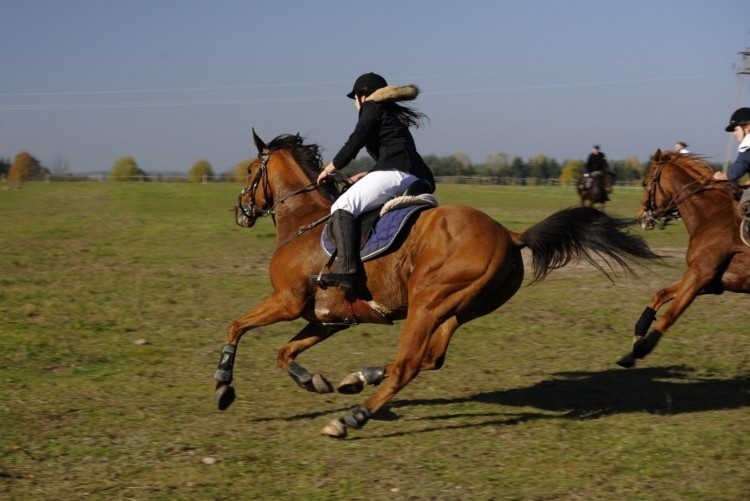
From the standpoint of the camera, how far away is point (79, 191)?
42531 mm

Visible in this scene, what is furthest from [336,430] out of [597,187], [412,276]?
[597,187]

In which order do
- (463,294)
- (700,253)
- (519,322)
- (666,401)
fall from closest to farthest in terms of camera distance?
1. (463,294)
2. (666,401)
3. (700,253)
4. (519,322)

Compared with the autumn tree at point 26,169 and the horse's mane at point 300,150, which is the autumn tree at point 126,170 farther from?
the horse's mane at point 300,150

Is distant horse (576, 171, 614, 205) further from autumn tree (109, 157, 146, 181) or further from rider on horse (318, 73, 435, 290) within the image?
autumn tree (109, 157, 146, 181)

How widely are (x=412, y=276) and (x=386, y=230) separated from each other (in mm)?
445

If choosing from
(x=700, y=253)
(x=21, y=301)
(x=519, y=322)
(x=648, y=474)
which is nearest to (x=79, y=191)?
(x=21, y=301)

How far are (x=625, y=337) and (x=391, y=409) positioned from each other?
429 centimetres

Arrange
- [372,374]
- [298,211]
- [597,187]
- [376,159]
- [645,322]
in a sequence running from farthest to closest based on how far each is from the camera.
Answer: [597,187] < [645,322] < [298,211] < [376,159] < [372,374]

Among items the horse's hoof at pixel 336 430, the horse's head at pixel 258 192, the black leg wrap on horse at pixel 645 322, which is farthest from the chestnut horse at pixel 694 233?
the horse's head at pixel 258 192

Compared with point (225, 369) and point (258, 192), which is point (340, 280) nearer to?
point (225, 369)

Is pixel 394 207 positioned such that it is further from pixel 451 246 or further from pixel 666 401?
pixel 666 401

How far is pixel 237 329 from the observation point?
8.02 meters

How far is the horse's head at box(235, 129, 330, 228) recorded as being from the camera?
8.99m

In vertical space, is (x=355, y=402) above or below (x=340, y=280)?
below
